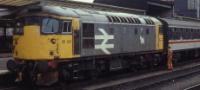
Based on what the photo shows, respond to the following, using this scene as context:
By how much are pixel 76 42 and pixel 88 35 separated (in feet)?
3.19

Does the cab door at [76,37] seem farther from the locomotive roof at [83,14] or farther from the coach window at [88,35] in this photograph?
the coach window at [88,35]

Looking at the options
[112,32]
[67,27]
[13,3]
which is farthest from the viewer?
[13,3]

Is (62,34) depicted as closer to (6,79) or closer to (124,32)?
(6,79)

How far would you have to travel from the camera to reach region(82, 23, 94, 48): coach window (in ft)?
57.7

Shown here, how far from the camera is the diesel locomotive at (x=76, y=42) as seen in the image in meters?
16.0

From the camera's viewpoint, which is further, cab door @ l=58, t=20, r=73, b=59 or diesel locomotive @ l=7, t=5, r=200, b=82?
cab door @ l=58, t=20, r=73, b=59

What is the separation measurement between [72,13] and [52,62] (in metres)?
2.30

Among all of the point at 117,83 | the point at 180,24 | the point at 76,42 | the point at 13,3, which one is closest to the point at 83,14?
the point at 76,42

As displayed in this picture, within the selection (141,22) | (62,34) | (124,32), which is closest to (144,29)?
(141,22)

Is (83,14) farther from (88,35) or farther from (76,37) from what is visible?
(76,37)

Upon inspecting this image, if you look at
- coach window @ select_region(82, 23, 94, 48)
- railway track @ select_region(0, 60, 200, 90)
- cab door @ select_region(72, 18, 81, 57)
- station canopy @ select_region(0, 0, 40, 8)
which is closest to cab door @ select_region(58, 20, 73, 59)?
cab door @ select_region(72, 18, 81, 57)

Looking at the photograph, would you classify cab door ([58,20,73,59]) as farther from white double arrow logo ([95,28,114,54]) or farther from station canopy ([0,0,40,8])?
station canopy ([0,0,40,8])

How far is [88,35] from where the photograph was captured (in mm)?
17844

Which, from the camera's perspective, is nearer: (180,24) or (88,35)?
(88,35)
